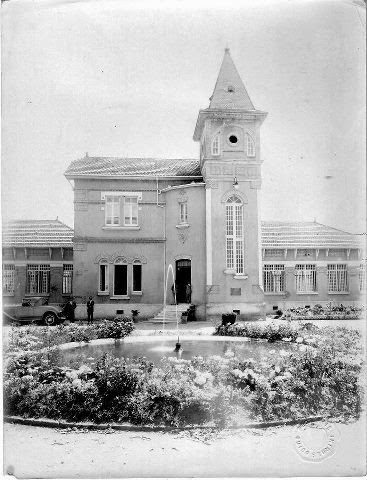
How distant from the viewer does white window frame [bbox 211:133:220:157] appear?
16.1 ft

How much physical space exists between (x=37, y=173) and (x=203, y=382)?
237 cm

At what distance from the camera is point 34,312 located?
15.4ft

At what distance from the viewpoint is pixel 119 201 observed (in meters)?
4.88

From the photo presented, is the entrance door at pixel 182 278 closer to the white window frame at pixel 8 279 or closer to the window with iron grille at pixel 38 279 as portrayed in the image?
the window with iron grille at pixel 38 279

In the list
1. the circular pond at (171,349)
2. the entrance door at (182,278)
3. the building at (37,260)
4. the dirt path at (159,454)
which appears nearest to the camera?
the dirt path at (159,454)

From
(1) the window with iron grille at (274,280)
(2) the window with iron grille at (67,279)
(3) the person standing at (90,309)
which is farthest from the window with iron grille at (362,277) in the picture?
(2) the window with iron grille at (67,279)

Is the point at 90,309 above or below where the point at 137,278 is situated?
below

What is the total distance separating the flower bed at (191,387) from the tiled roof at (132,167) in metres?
1.64

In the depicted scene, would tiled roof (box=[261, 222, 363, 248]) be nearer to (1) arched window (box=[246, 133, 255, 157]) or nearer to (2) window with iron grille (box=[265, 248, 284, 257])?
(2) window with iron grille (box=[265, 248, 284, 257])

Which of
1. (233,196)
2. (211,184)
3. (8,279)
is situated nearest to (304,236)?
(233,196)

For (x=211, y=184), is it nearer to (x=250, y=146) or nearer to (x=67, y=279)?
(x=250, y=146)

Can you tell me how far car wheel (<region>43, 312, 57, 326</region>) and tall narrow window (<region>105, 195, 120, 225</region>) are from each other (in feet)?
3.21

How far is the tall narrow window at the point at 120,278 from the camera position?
15.7 ft

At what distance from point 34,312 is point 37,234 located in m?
0.71
